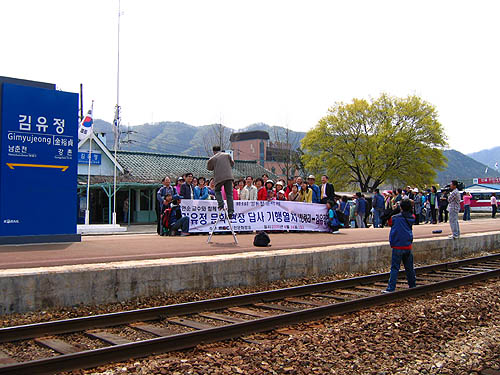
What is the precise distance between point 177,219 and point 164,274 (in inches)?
205

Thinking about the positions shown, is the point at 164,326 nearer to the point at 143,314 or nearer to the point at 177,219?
the point at 143,314

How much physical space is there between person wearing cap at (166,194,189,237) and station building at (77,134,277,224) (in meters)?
17.9

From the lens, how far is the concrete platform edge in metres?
7.50

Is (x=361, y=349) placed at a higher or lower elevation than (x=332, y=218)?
lower

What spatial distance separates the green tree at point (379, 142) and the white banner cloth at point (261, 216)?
40.5 metres

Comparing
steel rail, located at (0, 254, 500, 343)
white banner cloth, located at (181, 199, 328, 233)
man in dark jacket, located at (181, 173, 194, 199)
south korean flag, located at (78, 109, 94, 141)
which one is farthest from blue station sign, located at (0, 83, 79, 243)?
south korean flag, located at (78, 109, 94, 141)

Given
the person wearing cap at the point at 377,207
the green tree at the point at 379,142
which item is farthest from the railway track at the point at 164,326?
the green tree at the point at 379,142

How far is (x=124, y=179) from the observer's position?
3312 cm

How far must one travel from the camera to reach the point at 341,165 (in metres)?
57.4

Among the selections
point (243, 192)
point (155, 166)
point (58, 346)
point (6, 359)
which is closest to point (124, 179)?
point (155, 166)

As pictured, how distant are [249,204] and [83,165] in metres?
20.9

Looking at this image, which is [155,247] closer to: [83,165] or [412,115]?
[83,165]

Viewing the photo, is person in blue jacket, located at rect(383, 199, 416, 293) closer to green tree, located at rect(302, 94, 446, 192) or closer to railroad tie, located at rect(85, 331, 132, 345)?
railroad tie, located at rect(85, 331, 132, 345)

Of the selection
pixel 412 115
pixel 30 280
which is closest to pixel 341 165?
pixel 412 115
